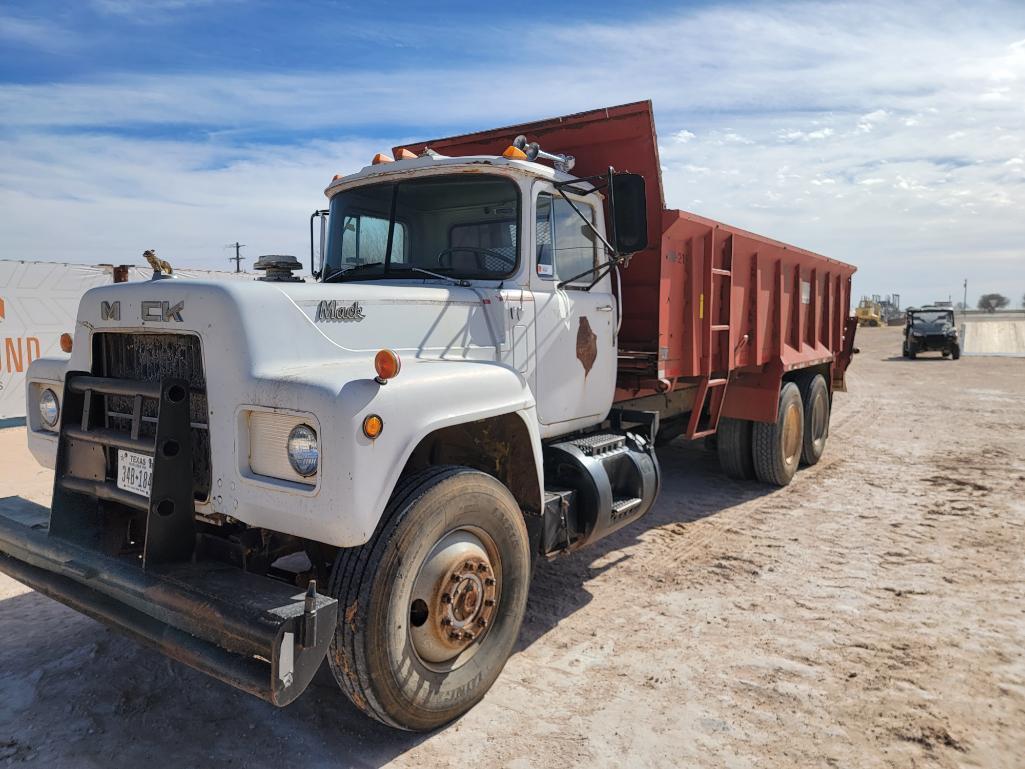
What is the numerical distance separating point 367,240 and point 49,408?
76.0 inches

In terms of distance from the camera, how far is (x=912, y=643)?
4.05 meters

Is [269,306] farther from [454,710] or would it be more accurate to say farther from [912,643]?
[912,643]

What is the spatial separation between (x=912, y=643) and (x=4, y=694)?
185 inches

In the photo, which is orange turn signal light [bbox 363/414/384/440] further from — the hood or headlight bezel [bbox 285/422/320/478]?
the hood

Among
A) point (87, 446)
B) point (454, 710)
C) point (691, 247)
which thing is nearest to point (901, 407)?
point (691, 247)

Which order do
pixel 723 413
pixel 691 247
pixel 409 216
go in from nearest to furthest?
pixel 409 216 < pixel 691 247 < pixel 723 413

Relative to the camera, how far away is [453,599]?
3.19 metres

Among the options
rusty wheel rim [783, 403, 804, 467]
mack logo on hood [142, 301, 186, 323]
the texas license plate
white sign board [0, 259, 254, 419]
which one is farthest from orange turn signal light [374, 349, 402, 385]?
white sign board [0, 259, 254, 419]

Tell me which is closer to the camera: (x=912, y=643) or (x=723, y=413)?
(x=912, y=643)

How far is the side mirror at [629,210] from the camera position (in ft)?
14.0

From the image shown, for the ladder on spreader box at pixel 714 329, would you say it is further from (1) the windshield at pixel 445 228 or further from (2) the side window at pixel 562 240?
(1) the windshield at pixel 445 228

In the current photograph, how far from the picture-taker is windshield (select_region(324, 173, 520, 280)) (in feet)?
13.6

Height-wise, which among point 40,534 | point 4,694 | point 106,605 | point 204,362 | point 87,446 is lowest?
point 4,694

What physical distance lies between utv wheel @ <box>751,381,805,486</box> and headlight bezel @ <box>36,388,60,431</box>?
6224 millimetres
